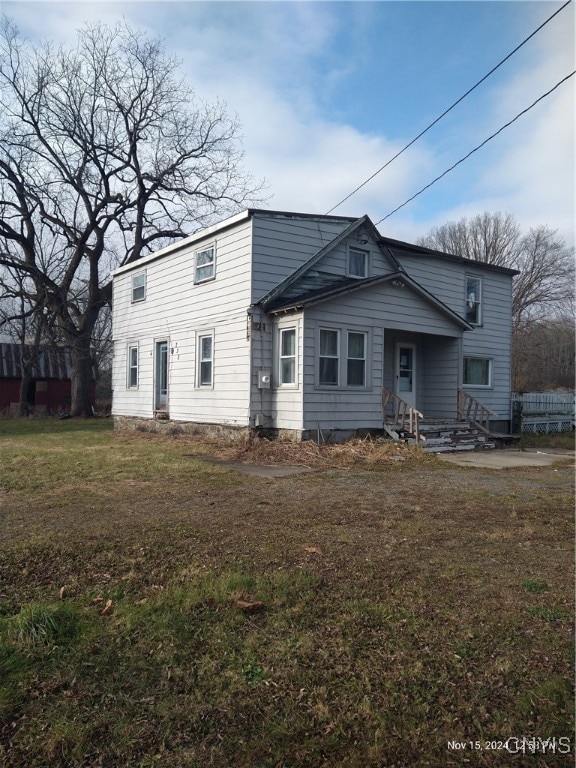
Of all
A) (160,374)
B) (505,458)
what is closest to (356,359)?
(505,458)

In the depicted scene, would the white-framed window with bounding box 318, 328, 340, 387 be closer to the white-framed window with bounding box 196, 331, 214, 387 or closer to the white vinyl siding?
the white vinyl siding

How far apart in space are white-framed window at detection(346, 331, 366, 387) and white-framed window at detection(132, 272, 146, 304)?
8.40m

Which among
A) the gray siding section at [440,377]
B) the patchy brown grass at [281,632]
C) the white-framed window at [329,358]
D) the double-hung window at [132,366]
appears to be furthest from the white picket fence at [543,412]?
the double-hung window at [132,366]

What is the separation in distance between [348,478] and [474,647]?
572 centimetres

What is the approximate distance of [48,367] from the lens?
118 ft

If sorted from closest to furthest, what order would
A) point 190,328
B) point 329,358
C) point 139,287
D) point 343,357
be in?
point 329,358
point 343,357
point 190,328
point 139,287

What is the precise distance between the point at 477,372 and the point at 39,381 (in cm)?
2784

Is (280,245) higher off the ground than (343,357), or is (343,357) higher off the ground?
(280,245)

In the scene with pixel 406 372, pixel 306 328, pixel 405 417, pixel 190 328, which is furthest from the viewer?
pixel 406 372

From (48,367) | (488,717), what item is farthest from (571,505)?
(48,367)

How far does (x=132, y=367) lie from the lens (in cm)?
1906

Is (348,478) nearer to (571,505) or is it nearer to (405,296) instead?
(571,505)

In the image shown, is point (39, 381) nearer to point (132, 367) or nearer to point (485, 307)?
point (132, 367)

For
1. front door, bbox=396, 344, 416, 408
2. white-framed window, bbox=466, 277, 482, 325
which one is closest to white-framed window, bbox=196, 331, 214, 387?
front door, bbox=396, 344, 416, 408
